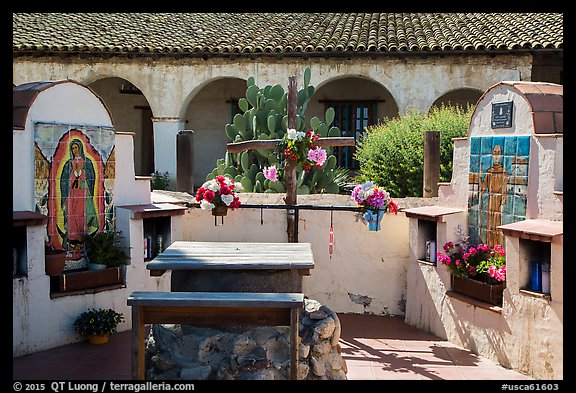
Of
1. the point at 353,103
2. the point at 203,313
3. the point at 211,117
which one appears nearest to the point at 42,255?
the point at 203,313

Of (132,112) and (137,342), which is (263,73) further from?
(137,342)

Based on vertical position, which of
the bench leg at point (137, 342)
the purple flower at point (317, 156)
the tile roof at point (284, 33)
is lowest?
the bench leg at point (137, 342)

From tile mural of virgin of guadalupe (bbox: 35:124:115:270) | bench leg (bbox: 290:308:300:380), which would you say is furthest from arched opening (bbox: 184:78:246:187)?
bench leg (bbox: 290:308:300:380)

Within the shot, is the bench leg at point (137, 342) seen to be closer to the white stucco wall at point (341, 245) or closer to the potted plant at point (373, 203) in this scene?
the potted plant at point (373, 203)

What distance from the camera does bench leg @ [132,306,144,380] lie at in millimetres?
5227

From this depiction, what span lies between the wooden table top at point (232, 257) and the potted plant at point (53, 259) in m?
1.61

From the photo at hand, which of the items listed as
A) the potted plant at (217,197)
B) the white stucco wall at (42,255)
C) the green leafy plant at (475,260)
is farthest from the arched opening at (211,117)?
the green leafy plant at (475,260)

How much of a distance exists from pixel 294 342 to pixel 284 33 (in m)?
12.8

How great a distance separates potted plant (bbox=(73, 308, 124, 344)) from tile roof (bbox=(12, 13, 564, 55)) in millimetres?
9003

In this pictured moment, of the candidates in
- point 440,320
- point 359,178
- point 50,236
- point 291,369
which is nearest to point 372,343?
point 440,320

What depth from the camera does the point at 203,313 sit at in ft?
17.4

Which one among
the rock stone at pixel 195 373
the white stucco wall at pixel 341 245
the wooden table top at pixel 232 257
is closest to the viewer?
the rock stone at pixel 195 373

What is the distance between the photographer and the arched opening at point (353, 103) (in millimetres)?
17641

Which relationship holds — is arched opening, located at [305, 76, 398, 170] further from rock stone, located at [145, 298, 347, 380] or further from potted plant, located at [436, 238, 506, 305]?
rock stone, located at [145, 298, 347, 380]
